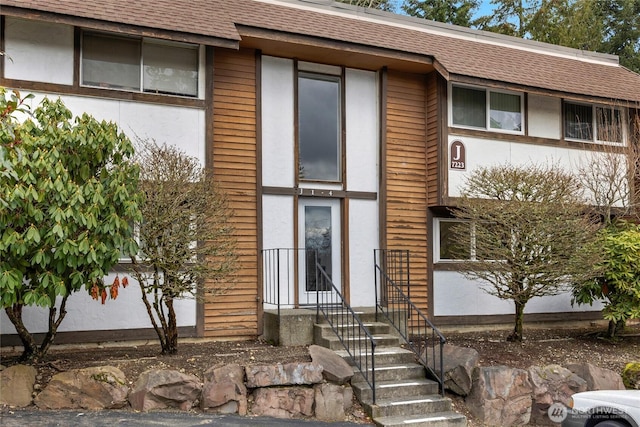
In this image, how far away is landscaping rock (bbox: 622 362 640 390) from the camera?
9.39m

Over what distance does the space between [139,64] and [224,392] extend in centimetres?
554

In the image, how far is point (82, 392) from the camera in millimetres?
7090

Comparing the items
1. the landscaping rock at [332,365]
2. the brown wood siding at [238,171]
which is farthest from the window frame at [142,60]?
the landscaping rock at [332,365]

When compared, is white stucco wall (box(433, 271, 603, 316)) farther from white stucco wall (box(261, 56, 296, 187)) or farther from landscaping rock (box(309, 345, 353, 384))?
landscaping rock (box(309, 345, 353, 384))

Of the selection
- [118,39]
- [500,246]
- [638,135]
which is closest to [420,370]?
[500,246]

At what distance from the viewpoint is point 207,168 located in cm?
994

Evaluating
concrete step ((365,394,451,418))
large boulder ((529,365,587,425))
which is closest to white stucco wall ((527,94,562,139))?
large boulder ((529,365,587,425))

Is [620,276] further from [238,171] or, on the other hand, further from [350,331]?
[238,171]

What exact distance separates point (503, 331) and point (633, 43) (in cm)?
2216

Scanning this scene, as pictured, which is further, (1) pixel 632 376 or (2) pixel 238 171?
(2) pixel 238 171

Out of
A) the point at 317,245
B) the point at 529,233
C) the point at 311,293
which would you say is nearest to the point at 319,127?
the point at 317,245

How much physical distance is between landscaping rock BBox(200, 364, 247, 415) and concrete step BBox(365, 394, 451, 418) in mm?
1700

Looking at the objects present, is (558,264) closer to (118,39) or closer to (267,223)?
(267,223)

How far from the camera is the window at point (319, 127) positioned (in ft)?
37.0
